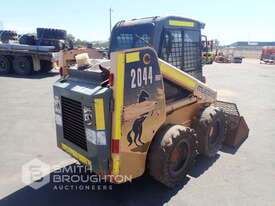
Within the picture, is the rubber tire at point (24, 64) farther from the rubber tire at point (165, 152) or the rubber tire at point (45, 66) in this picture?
the rubber tire at point (165, 152)

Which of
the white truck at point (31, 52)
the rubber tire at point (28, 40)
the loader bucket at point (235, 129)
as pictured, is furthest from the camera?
the rubber tire at point (28, 40)

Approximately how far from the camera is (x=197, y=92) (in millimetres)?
3969

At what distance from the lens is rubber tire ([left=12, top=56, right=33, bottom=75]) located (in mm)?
14492

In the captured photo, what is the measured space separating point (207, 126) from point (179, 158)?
92cm

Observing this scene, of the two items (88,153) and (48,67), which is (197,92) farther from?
(48,67)

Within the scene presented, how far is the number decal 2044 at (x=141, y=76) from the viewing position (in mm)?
2680

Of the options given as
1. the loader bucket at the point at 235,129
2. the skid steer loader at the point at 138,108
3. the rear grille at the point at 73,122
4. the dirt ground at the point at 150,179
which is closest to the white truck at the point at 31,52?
the dirt ground at the point at 150,179

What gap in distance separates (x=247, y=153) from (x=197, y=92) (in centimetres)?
192

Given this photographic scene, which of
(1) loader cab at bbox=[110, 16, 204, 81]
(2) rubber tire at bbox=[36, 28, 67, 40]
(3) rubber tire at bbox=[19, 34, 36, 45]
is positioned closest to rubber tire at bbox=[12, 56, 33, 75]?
(3) rubber tire at bbox=[19, 34, 36, 45]

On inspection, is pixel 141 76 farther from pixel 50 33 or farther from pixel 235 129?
pixel 50 33

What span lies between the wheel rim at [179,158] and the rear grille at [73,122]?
142 cm

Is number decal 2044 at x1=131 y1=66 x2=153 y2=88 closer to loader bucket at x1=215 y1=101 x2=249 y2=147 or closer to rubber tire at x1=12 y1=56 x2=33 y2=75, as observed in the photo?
loader bucket at x1=215 y1=101 x2=249 y2=147

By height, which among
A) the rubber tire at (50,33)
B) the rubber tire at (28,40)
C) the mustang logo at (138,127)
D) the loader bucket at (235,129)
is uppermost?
the rubber tire at (50,33)

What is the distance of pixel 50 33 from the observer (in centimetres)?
1562
